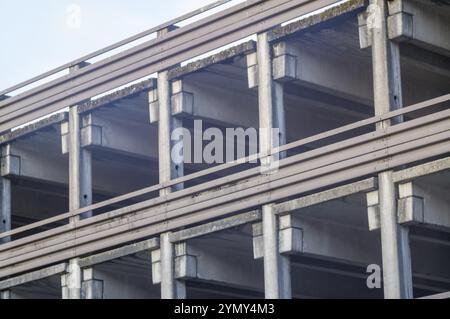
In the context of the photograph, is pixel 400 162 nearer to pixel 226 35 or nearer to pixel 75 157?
pixel 226 35

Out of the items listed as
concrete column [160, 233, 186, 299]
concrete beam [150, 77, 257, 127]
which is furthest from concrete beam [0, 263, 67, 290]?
concrete beam [150, 77, 257, 127]

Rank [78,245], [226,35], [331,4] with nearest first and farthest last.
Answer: [331,4]
[226,35]
[78,245]

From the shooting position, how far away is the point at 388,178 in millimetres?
27828

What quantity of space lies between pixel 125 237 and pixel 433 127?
8026 millimetres

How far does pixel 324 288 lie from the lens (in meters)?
34.6

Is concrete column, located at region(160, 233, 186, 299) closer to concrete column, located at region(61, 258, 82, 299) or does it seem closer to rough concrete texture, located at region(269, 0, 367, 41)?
concrete column, located at region(61, 258, 82, 299)

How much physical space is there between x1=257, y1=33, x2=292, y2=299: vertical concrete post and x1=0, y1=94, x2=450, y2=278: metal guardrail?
0.88 feet

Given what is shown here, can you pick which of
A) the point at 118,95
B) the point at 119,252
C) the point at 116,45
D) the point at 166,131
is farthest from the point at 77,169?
the point at 166,131

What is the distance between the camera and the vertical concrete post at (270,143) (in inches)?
1160

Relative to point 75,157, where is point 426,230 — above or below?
below

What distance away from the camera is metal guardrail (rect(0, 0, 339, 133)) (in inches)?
1199

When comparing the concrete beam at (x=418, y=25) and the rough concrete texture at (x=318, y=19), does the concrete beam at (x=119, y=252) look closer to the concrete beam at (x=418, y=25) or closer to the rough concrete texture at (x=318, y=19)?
the rough concrete texture at (x=318, y=19)

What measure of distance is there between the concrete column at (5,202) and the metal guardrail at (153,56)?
107 cm
